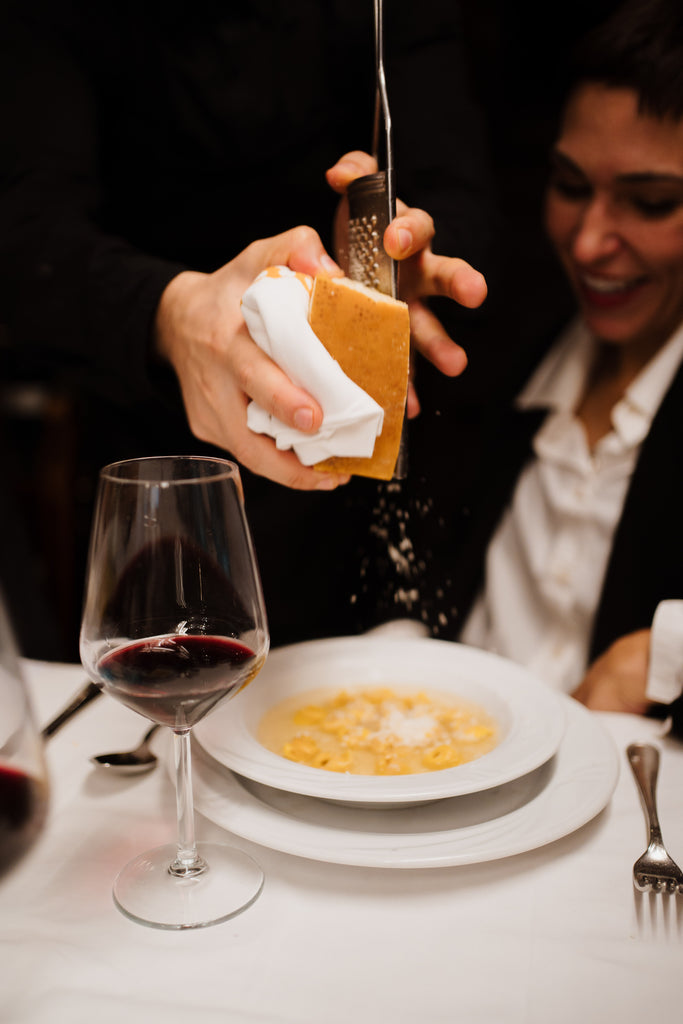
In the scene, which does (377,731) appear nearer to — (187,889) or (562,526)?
(187,889)

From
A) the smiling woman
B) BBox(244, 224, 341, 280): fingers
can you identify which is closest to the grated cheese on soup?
the smiling woman

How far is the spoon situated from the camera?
941mm

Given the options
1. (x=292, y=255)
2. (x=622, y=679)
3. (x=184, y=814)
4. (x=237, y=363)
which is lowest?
(x=622, y=679)

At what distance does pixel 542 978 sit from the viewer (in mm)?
667

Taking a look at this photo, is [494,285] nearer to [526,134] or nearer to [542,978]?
[526,134]

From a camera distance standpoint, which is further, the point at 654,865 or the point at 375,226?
the point at 375,226

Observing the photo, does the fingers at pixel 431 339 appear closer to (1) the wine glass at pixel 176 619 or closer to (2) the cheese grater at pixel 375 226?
(2) the cheese grater at pixel 375 226

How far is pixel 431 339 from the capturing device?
106 centimetres

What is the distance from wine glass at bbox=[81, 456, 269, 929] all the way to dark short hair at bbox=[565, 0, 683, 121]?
114cm

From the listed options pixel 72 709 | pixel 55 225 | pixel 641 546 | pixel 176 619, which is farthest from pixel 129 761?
pixel 641 546

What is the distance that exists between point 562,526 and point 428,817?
3.25 ft

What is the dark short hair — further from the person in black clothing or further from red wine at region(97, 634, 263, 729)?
red wine at region(97, 634, 263, 729)

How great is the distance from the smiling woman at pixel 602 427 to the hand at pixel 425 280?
556 millimetres

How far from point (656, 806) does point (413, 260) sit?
0.68 meters
